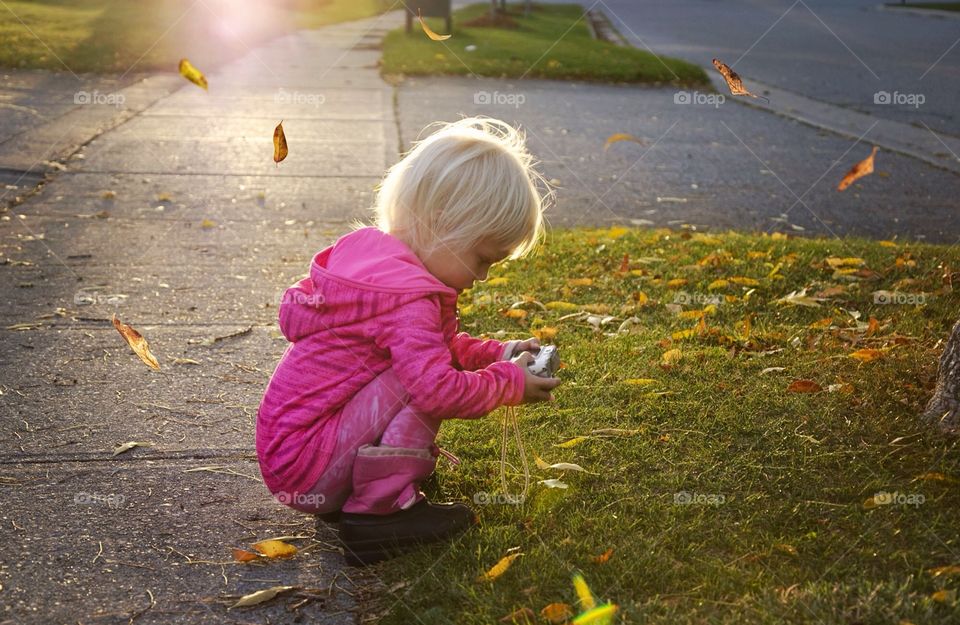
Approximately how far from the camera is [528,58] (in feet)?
44.0

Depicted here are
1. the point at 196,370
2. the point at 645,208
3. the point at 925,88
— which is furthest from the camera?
the point at 925,88

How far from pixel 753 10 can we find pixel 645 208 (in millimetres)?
22431

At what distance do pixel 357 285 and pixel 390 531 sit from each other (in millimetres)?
667

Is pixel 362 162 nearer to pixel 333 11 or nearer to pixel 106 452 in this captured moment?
pixel 106 452

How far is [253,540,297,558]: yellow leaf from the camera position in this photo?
104 inches

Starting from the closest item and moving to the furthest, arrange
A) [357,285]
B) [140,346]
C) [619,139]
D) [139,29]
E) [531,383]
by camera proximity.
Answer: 1. [357,285]
2. [531,383]
3. [140,346]
4. [619,139]
5. [139,29]

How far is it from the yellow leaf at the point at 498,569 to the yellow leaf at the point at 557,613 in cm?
20

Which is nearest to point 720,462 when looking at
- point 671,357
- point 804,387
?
point 804,387

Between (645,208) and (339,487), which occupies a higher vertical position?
(339,487)

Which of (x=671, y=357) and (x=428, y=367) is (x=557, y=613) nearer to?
(x=428, y=367)

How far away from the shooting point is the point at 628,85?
12438 millimetres

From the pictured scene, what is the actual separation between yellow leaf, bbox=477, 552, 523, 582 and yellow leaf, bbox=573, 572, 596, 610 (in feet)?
0.57

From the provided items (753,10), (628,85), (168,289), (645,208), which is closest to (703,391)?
(168,289)

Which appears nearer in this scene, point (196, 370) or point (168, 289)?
point (196, 370)
